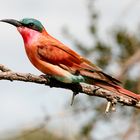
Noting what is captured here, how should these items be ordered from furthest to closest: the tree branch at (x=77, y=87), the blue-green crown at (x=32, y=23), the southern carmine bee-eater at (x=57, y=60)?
the blue-green crown at (x=32, y=23) < the southern carmine bee-eater at (x=57, y=60) < the tree branch at (x=77, y=87)

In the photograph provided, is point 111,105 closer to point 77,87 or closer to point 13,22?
point 77,87

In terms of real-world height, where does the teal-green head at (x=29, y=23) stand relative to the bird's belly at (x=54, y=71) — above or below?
above

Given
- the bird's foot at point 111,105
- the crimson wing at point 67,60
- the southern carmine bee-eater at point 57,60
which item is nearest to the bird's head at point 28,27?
the southern carmine bee-eater at point 57,60

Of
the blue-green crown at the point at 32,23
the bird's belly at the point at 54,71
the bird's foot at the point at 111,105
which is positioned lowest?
the bird's foot at the point at 111,105

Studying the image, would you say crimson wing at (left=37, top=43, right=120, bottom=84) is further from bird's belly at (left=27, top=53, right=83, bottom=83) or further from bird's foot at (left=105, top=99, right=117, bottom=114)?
bird's foot at (left=105, top=99, right=117, bottom=114)

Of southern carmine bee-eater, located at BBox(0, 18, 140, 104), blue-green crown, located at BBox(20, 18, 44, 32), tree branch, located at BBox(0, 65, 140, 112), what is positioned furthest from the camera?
blue-green crown, located at BBox(20, 18, 44, 32)

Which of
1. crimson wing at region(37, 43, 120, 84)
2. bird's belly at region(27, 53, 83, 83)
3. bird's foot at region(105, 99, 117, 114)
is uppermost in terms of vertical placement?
crimson wing at region(37, 43, 120, 84)

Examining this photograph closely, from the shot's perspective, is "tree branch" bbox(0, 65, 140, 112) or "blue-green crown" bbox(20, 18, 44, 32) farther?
"blue-green crown" bbox(20, 18, 44, 32)

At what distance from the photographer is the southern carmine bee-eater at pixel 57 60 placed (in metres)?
4.37

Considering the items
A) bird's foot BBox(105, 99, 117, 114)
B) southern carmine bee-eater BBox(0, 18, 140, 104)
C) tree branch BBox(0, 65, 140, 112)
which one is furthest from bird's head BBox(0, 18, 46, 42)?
bird's foot BBox(105, 99, 117, 114)

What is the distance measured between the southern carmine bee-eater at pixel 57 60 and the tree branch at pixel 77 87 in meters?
0.05

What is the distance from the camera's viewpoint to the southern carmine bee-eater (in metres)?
4.37

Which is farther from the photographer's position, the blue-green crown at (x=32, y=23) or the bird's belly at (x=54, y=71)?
the blue-green crown at (x=32, y=23)

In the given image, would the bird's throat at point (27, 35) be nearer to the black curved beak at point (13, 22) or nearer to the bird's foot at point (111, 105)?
the black curved beak at point (13, 22)
